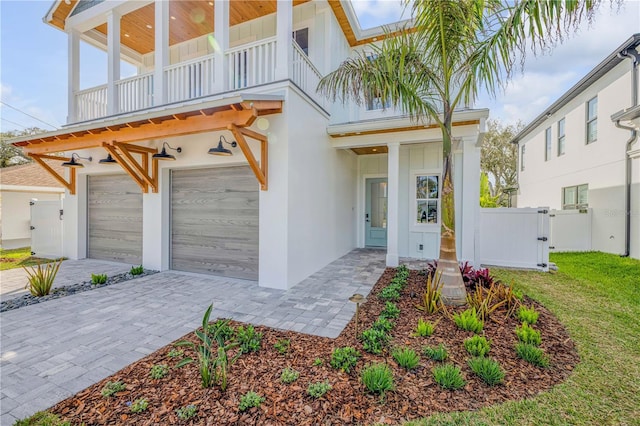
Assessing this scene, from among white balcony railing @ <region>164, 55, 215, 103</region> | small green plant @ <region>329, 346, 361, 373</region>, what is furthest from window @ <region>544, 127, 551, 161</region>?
small green plant @ <region>329, 346, 361, 373</region>

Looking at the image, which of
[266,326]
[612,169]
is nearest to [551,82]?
[612,169]

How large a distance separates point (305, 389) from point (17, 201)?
15.6 m

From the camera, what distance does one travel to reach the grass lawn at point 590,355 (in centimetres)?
214

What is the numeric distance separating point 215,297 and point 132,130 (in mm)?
3700

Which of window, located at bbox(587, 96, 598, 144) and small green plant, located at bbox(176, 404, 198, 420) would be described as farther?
window, located at bbox(587, 96, 598, 144)

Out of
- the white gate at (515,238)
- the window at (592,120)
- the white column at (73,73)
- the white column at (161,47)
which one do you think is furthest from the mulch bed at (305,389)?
the window at (592,120)

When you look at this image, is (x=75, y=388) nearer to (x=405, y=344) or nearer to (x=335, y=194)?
(x=405, y=344)

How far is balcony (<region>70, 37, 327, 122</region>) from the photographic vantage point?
18.2ft

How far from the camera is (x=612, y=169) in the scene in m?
8.33

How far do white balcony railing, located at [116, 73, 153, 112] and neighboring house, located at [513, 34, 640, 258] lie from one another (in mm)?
11829

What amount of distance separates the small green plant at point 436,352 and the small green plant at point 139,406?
2.64 metres

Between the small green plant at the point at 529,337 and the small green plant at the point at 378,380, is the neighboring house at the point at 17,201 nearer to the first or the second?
the small green plant at the point at 378,380

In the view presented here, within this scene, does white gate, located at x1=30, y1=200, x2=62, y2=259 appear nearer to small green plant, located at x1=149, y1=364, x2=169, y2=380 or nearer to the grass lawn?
small green plant, located at x1=149, y1=364, x2=169, y2=380

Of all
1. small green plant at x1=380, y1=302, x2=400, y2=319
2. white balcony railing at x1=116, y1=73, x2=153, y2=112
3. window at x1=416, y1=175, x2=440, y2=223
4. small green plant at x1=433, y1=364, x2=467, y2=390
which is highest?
white balcony railing at x1=116, y1=73, x2=153, y2=112
